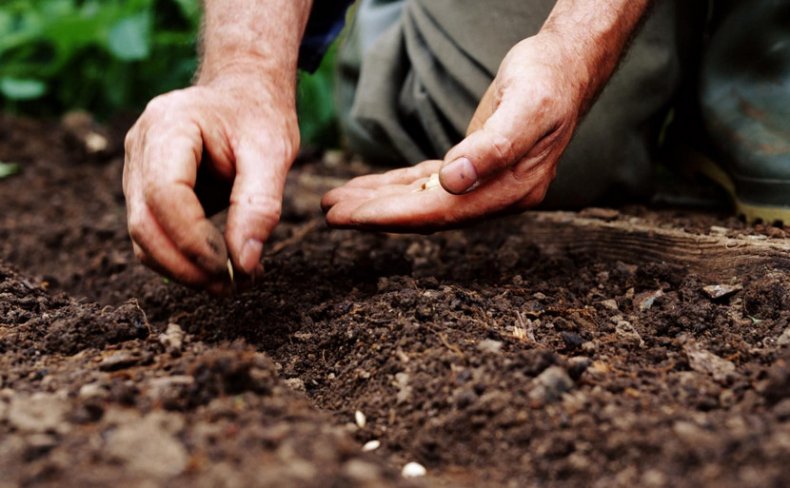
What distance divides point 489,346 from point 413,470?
0.25 meters

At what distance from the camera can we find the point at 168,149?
128 centimetres

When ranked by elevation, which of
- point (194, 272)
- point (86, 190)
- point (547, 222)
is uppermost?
point (194, 272)

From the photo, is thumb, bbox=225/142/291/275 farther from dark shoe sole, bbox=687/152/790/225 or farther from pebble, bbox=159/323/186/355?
dark shoe sole, bbox=687/152/790/225

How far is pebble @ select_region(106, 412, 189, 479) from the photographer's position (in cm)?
88

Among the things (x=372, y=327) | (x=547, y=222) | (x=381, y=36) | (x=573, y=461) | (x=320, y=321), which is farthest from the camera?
(x=381, y=36)

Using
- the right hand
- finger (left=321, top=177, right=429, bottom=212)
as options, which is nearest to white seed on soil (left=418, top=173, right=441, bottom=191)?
finger (left=321, top=177, right=429, bottom=212)

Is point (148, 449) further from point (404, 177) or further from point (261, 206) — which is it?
point (404, 177)

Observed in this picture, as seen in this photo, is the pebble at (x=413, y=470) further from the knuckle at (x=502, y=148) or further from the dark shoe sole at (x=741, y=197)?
the dark shoe sole at (x=741, y=197)

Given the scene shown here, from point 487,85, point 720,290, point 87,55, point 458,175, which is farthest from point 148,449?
point 87,55

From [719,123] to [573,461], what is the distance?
1.36 metres

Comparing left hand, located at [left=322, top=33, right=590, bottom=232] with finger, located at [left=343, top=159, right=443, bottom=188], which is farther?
finger, located at [left=343, top=159, right=443, bottom=188]

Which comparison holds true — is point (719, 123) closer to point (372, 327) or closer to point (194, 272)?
point (372, 327)

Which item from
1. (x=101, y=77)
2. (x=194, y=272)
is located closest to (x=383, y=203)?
(x=194, y=272)

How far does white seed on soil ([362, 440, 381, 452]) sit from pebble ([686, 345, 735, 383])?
0.52 meters
